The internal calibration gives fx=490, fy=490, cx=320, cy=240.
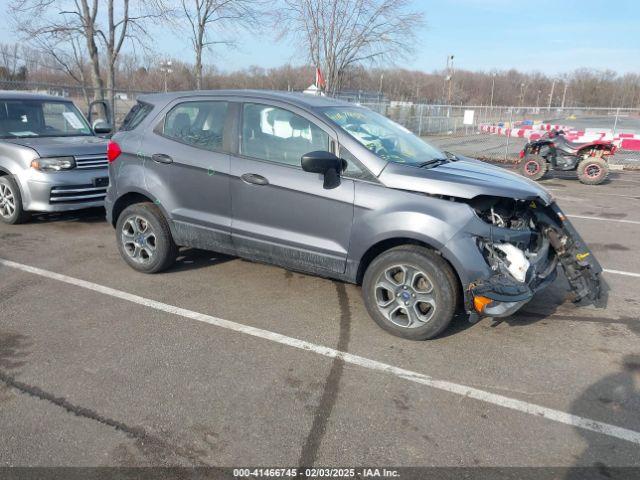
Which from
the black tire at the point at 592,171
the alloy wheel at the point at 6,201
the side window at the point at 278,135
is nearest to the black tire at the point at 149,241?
the side window at the point at 278,135

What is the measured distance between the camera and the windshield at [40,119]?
7.14 metres

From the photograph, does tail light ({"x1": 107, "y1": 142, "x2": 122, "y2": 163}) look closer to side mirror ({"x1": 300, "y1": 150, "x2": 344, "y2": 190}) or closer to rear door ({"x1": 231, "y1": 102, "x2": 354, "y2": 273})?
rear door ({"x1": 231, "y1": 102, "x2": 354, "y2": 273})

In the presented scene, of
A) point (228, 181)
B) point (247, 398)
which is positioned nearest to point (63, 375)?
point (247, 398)

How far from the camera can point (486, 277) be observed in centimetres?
354

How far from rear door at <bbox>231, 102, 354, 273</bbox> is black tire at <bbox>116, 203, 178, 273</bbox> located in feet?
2.81

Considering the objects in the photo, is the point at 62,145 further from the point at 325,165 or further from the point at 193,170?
the point at 325,165

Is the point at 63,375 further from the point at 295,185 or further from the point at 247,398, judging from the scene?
the point at 295,185

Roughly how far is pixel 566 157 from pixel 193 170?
10.7m

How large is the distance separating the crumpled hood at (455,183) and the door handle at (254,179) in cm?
104

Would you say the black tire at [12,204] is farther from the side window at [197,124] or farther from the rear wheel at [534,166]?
the rear wheel at [534,166]

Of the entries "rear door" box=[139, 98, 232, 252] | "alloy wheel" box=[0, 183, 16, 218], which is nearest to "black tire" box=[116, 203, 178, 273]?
"rear door" box=[139, 98, 232, 252]

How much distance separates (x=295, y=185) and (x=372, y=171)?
2.17 feet

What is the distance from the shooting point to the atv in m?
11.9

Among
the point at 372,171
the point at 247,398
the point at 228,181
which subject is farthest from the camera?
the point at 228,181
